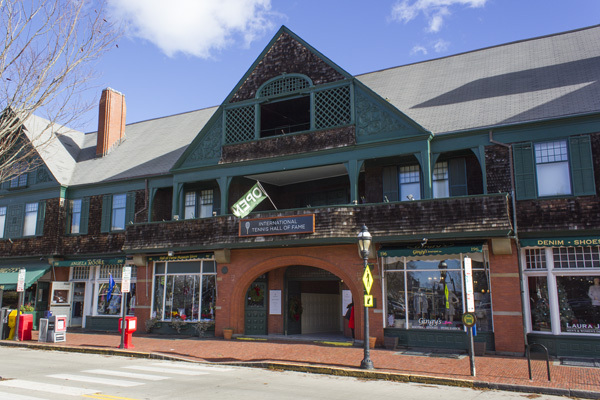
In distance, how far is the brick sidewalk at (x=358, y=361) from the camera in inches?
442

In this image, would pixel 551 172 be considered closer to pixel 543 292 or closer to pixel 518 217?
pixel 518 217

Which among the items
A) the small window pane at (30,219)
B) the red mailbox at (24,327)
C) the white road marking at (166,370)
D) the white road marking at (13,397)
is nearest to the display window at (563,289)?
the white road marking at (166,370)

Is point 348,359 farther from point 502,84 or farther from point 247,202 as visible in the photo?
point 502,84

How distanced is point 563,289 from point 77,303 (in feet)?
70.4

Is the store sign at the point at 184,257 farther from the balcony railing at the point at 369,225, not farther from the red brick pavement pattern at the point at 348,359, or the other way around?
the red brick pavement pattern at the point at 348,359

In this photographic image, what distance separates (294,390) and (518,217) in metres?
9.48

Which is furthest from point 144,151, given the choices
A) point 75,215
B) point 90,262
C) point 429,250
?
point 429,250

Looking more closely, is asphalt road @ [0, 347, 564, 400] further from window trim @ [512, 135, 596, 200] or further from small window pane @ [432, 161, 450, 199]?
small window pane @ [432, 161, 450, 199]

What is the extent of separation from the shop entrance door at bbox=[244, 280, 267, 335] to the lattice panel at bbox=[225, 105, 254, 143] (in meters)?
6.03

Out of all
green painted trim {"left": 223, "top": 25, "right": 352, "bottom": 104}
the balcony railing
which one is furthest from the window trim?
green painted trim {"left": 223, "top": 25, "right": 352, "bottom": 104}

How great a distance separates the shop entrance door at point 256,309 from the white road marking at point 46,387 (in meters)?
10.1

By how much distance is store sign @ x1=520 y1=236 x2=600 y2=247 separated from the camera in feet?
49.1

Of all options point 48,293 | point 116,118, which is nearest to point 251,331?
point 48,293

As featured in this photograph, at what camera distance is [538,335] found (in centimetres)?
1538
